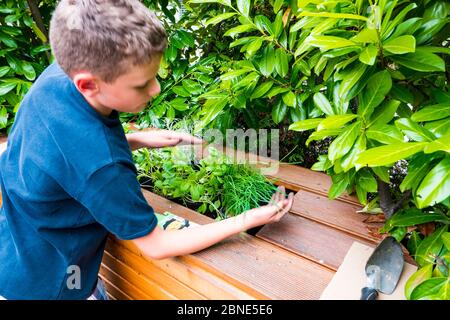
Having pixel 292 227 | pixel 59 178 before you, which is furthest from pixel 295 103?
pixel 59 178

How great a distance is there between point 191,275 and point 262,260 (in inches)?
9.4

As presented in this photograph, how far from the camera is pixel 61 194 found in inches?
35.9

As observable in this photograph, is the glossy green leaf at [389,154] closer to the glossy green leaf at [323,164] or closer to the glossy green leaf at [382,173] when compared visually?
the glossy green leaf at [382,173]

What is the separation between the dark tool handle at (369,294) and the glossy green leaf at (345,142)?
1.22 feet

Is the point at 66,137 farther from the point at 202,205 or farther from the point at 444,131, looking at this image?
the point at 444,131

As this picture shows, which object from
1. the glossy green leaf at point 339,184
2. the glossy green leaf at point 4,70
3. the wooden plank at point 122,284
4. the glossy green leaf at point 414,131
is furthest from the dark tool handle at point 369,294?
the glossy green leaf at point 4,70

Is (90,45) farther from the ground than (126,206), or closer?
farther from the ground

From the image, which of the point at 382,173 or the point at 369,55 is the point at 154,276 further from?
the point at 369,55

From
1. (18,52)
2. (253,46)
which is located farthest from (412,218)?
(18,52)

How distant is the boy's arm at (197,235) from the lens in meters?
0.93

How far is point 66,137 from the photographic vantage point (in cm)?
81

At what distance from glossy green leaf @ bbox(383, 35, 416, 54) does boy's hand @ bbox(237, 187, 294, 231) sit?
59cm

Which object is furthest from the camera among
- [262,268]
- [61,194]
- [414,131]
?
[262,268]
